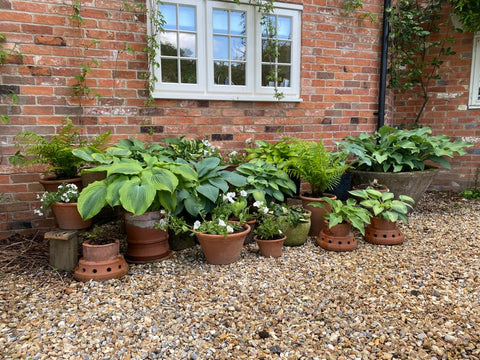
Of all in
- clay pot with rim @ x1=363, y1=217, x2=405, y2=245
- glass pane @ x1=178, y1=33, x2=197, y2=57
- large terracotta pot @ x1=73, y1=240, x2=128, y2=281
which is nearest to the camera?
large terracotta pot @ x1=73, y1=240, x2=128, y2=281

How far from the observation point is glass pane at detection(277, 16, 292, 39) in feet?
11.4

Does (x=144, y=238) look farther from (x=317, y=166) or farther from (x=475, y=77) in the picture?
(x=475, y=77)

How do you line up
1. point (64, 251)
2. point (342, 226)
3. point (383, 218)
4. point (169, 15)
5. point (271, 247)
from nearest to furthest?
point (64, 251), point (271, 247), point (342, 226), point (383, 218), point (169, 15)

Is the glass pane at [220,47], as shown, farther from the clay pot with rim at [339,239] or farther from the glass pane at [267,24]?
the clay pot with rim at [339,239]

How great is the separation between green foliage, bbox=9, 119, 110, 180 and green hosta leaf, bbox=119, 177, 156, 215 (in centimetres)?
85

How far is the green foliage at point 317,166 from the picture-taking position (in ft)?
9.00

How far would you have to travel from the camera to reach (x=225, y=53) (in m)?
3.33

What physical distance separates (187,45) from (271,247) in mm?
2090

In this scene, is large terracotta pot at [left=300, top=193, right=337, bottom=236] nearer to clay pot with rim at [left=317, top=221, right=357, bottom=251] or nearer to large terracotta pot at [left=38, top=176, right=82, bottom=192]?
clay pot with rim at [left=317, top=221, right=357, bottom=251]

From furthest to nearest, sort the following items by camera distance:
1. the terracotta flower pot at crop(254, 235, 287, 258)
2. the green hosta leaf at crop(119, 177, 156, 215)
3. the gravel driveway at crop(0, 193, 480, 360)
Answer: the terracotta flower pot at crop(254, 235, 287, 258), the green hosta leaf at crop(119, 177, 156, 215), the gravel driveway at crop(0, 193, 480, 360)

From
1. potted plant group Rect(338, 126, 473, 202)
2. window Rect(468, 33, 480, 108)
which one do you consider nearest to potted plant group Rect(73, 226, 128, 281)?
potted plant group Rect(338, 126, 473, 202)

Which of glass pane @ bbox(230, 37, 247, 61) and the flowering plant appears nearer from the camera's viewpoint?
the flowering plant

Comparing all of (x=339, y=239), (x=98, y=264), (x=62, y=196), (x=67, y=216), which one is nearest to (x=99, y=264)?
(x=98, y=264)

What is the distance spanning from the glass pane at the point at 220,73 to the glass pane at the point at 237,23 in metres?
0.34
